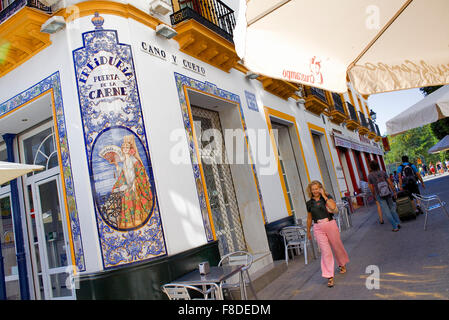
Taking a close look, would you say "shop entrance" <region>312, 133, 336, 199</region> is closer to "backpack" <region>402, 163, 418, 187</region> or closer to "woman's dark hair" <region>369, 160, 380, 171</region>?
"backpack" <region>402, 163, 418, 187</region>

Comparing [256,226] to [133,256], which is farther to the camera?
[256,226]

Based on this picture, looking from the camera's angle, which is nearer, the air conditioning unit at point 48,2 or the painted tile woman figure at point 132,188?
the painted tile woman figure at point 132,188

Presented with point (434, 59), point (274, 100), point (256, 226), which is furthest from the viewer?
point (274, 100)

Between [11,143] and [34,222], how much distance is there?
1745 millimetres

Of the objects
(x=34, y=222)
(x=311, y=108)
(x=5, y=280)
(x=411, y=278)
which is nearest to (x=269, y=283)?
(x=411, y=278)

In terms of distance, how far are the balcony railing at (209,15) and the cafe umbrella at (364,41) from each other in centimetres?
288

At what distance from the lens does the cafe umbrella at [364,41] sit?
3.44 metres

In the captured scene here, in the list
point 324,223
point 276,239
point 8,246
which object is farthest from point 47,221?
point 324,223

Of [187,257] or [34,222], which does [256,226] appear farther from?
[34,222]

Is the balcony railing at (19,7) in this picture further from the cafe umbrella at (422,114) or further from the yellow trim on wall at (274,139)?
the cafe umbrella at (422,114)

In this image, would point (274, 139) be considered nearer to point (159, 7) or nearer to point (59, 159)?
point (159, 7)

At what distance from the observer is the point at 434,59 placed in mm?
3836

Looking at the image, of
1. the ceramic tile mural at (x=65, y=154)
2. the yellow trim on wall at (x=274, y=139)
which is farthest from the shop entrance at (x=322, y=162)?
the ceramic tile mural at (x=65, y=154)
